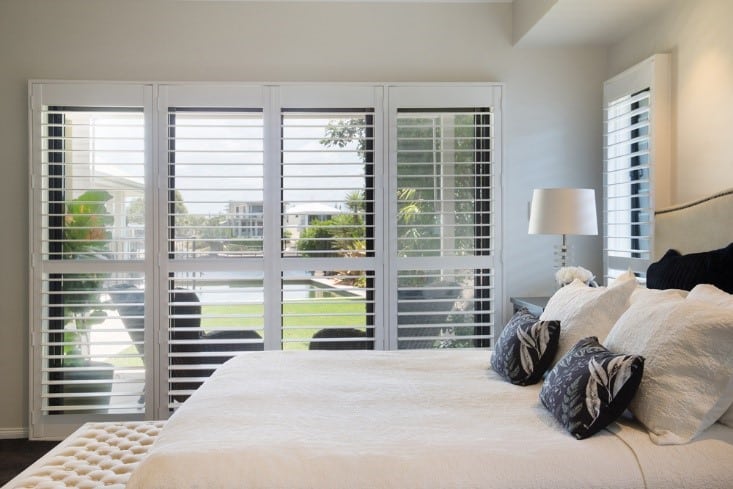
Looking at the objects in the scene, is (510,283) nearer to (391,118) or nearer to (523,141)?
(523,141)

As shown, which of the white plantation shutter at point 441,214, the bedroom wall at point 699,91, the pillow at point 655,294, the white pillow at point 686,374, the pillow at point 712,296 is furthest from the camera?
the white plantation shutter at point 441,214

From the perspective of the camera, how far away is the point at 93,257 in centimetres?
373

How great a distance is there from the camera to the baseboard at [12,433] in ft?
12.3

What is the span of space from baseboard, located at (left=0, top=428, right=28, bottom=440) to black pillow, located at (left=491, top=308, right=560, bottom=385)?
10.4ft

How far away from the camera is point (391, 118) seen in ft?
12.4

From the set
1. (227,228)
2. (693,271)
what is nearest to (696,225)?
(693,271)

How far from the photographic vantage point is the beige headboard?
244 cm

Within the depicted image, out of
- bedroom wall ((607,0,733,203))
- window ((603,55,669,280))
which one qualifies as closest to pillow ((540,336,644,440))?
bedroom wall ((607,0,733,203))

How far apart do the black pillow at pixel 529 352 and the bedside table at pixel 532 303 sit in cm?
93

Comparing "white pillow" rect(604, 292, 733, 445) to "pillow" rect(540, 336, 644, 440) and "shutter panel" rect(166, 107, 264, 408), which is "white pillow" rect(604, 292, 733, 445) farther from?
"shutter panel" rect(166, 107, 264, 408)

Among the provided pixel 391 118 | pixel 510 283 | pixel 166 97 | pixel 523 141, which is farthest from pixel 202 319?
pixel 523 141

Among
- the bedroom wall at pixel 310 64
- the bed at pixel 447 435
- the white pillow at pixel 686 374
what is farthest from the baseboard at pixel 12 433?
the white pillow at pixel 686 374

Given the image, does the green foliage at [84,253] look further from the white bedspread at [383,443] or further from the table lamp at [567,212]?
the table lamp at [567,212]

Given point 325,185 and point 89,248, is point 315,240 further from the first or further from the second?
point 89,248
